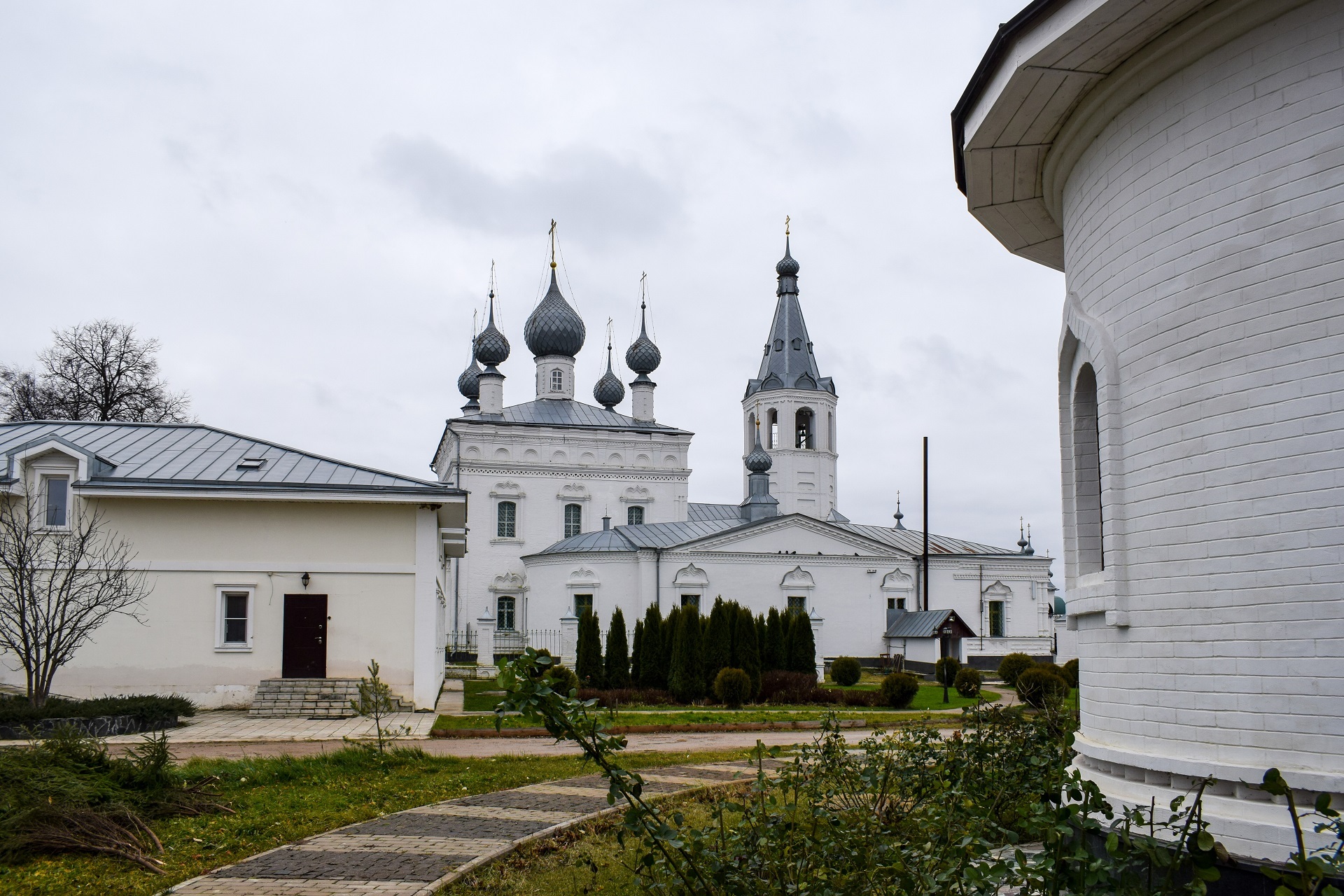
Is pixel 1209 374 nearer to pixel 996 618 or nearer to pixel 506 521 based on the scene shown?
pixel 996 618

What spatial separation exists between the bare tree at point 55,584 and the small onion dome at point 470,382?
3086 centimetres

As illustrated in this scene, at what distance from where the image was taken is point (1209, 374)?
16.6 ft

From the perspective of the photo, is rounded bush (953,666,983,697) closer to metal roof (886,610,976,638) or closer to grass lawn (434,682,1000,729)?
grass lawn (434,682,1000,729)

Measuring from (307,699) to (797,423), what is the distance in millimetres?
32967

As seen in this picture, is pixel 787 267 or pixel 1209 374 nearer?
pixel 1209 374

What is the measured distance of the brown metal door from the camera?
18031 millimetres

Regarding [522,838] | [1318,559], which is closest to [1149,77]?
[1318,559]

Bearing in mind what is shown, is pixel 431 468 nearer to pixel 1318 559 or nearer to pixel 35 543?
pixel 35 543

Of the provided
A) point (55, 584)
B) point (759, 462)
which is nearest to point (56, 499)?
point (55, 584)

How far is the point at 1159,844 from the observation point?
4.63 m

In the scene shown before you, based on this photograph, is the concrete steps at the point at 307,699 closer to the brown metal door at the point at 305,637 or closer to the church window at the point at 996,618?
the brown metal door at the point at 305,637

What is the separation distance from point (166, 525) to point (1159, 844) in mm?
17034

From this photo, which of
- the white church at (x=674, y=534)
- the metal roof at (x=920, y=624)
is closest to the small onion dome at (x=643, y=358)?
the white church at (x=674, y=534)

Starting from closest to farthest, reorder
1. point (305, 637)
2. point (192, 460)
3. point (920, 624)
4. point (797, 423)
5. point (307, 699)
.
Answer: point (307, 699) < point (305, 637) < point (192, 460) < point (920, 624) < point (797, 423)
